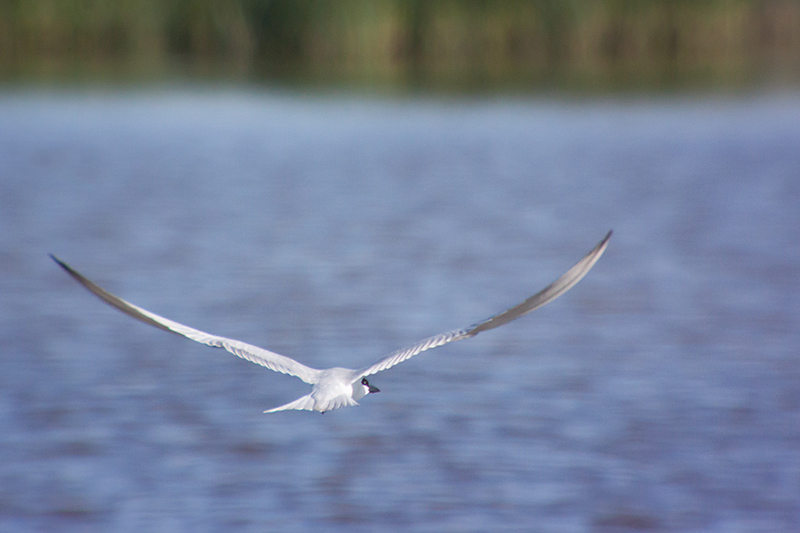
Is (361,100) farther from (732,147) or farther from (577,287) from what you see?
(577,287)

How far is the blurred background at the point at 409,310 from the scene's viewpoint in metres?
5.10

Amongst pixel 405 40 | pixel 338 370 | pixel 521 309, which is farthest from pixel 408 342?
pixel 405 40

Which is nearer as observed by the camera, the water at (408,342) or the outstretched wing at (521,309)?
the outstretched wing at (521,309)

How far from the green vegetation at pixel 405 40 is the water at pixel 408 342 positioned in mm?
11866

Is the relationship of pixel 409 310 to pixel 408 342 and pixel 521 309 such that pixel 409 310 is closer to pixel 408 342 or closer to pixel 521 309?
pixel 408 342

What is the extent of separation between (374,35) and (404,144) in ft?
33.0

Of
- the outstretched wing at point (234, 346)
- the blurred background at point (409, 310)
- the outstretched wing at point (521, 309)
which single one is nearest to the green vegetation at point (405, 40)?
the blurred background at point (409, 310)

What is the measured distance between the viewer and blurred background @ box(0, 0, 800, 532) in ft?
16.7

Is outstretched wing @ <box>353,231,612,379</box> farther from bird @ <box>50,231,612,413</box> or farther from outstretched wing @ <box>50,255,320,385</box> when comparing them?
outstretched wing @ <box>50,255,320,385</box>

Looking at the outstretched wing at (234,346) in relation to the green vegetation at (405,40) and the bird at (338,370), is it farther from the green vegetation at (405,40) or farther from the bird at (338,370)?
the green vegetation at (405,40)

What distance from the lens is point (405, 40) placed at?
98.5 feet

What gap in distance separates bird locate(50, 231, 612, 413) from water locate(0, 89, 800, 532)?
430mm

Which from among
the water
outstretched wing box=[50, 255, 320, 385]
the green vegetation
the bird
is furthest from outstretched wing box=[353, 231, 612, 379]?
the green vegetation

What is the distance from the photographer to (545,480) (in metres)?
5.16
